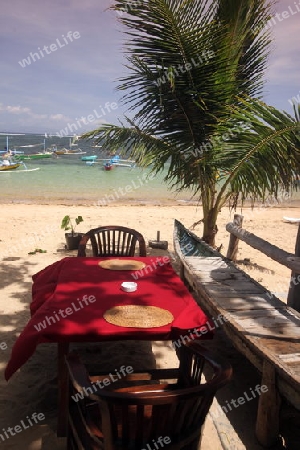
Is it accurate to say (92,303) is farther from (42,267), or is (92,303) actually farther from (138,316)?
(42,267)

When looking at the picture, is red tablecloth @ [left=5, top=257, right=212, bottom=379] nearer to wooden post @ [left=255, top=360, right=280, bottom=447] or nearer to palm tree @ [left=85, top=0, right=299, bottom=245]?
wooden post @ [left=255, top=360, right=280, bottom=447]

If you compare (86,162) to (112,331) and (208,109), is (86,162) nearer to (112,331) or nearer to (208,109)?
(208,109)

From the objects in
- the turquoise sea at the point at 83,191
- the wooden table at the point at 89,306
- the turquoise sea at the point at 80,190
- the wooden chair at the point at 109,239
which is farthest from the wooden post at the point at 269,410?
the turquoise sea at the point at 83,191

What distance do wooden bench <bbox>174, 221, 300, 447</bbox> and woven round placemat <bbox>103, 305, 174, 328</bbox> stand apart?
38.8 inches

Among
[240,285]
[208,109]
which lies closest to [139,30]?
[208,109]

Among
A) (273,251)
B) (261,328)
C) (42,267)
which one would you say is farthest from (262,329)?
(42,267)

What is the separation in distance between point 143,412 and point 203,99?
5.15 meters

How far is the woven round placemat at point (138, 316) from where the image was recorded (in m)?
2.60

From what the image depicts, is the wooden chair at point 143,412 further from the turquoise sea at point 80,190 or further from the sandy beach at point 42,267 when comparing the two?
the turquoise sea at point 80,190

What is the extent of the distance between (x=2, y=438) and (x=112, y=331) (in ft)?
4.48

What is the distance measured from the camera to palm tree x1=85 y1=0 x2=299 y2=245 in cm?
512

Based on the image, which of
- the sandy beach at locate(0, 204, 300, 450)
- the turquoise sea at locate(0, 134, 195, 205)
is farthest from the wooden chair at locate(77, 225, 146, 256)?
the turquoise sea at locate(0, 134, 195, 205)

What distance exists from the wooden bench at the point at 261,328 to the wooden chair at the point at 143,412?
93 cm

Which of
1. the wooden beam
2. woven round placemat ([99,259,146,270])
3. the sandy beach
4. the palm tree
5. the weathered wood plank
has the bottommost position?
the sandy beach
